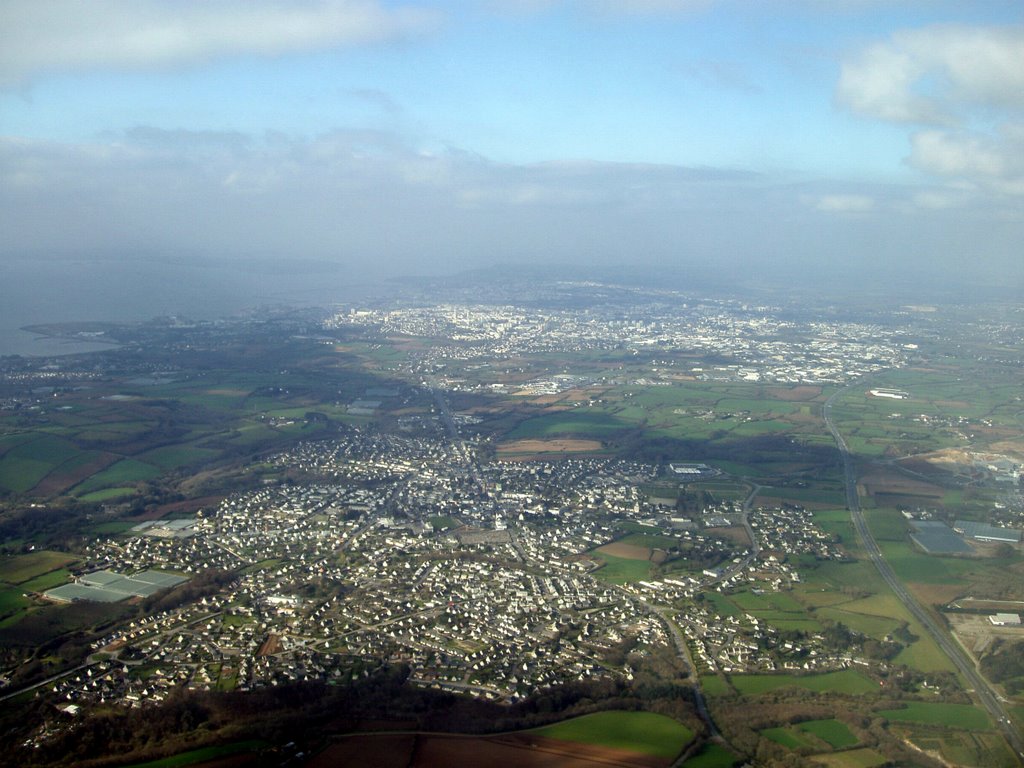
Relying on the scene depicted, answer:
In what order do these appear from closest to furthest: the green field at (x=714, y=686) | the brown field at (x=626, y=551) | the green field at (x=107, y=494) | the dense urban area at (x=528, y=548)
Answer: the dense urban area at (x=528, y=548) < the green field at (x=714, y=686) < the brown field at (x=626, y=551) < the green field at (x=107, y=494)

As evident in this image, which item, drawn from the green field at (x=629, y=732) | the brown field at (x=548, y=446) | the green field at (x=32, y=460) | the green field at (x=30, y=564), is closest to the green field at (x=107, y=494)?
the green field at (x=32, y=460)

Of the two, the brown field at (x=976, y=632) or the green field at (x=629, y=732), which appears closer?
the green field at (x=629, y=732)

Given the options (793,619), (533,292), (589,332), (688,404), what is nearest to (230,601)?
(793,619)

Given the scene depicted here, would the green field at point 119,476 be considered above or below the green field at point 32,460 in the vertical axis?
below

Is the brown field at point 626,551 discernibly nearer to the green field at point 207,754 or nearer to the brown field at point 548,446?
the brown field at point 548,446

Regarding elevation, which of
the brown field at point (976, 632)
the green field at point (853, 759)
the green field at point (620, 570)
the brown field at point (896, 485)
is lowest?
the green field at point (620, 570)

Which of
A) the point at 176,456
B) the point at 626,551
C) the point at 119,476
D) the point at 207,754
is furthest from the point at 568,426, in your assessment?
the point at 207,754

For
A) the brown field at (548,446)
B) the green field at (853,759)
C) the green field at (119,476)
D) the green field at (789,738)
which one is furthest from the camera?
the brown field at (548,446)
